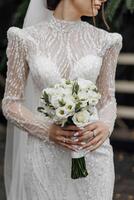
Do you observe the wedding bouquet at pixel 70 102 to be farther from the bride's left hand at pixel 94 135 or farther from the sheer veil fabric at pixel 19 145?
the sheer veil fabric at pixel 19 145

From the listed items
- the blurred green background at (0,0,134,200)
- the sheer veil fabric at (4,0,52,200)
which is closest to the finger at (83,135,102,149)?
the sheer veil fabric at (4,0,52,200)

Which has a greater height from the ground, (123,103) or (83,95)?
(83,95)

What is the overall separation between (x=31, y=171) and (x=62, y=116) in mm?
504

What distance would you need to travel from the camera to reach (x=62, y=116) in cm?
278

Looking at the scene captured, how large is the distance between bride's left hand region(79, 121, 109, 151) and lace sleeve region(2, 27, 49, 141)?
21 cm

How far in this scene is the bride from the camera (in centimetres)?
307

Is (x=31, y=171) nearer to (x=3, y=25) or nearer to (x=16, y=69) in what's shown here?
(x=16, y=69)

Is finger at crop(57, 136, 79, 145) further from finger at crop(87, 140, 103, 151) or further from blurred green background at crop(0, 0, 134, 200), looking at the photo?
blurred green background at crop(0, 0, 134, 200)

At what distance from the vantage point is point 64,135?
9.66 ft

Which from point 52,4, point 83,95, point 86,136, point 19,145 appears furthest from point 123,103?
point 83,95

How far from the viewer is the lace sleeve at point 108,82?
126 inches

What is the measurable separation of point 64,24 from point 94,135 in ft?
1.96

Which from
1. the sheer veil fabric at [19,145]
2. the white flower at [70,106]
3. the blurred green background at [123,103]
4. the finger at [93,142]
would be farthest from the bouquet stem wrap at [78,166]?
the blurred green background at [123,103]

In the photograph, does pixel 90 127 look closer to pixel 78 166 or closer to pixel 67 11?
pixel 78 166
